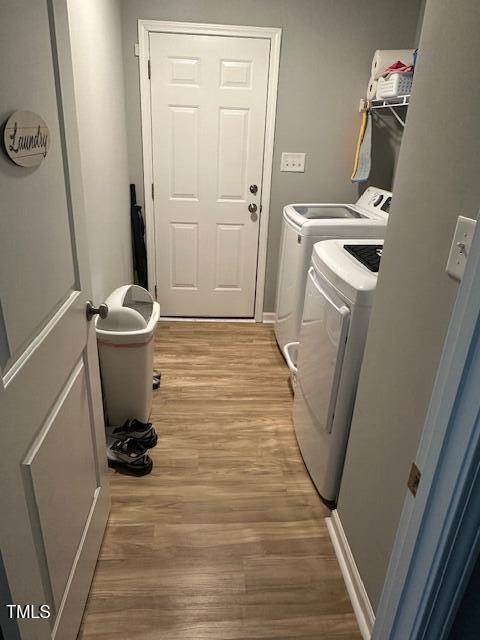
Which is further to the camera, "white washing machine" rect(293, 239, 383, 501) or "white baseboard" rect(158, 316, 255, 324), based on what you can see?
"white baseboard" rect(158, 316, 255, 324)

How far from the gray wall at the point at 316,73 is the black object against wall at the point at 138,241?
0.54 ft

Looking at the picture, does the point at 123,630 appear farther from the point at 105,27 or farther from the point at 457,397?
the point at 105,27

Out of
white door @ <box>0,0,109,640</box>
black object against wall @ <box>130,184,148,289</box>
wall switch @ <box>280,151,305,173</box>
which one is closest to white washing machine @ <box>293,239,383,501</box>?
white door @ <box>0,0,109,640</box>

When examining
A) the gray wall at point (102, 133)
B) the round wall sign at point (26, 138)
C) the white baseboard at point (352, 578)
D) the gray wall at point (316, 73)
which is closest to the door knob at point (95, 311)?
the round wall sign at point (26, 138)

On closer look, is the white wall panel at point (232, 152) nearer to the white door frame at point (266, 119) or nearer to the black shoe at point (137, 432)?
the white door frame at point (266, 119)

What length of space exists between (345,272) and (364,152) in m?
1.86

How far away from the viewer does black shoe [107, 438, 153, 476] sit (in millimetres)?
1992

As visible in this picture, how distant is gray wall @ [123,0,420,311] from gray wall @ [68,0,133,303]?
0.31 meters

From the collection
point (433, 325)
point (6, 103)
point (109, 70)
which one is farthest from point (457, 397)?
point (109, 70)

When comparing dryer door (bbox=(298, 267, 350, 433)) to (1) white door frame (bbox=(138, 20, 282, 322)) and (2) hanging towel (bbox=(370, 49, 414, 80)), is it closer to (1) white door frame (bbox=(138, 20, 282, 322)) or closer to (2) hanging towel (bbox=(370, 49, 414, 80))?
(1) white door frame (bbox=(138, 20, 282, 322))

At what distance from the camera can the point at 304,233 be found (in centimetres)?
252

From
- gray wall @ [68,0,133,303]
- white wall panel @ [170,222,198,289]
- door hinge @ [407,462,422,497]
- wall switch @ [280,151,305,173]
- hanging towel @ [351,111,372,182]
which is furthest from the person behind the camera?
white wall panel @ [170,222,198,289]

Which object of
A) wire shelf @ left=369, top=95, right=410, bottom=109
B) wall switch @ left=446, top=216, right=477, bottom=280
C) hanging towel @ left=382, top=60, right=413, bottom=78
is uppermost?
hanging towel @ left=382, top=60, right=413, bottom=78

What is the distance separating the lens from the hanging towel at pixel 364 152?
3.06m
